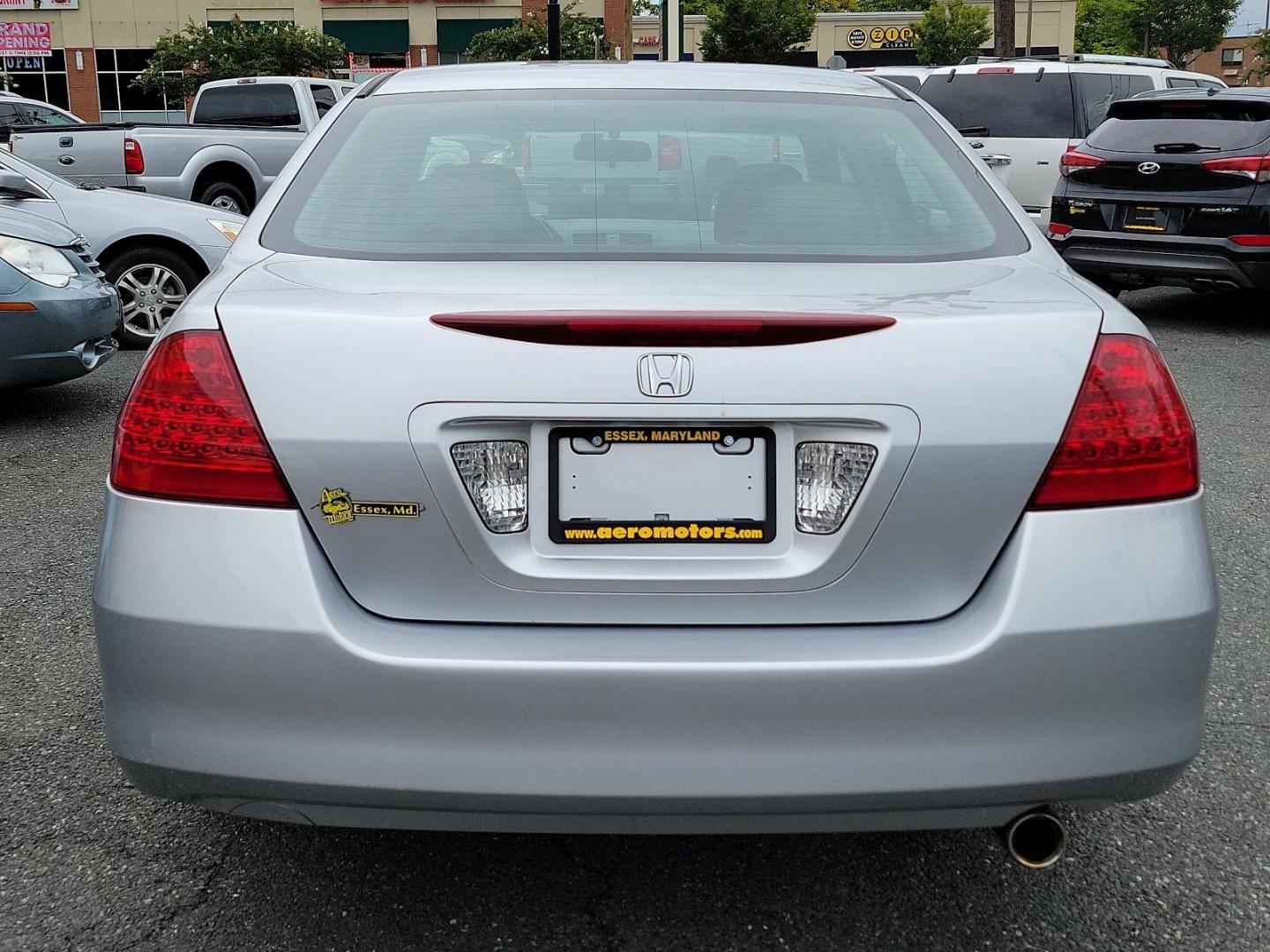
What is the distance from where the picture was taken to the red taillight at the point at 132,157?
13.9 metres

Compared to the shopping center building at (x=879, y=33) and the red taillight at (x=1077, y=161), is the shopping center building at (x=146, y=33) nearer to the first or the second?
the shopping center building at (x=879, y=33)

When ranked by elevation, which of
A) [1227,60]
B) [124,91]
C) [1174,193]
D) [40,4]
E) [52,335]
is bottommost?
[52,335]

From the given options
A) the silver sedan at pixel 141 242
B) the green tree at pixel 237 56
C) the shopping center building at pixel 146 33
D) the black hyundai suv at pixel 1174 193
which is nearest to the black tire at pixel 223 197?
the silver sedan at pixel 141 242

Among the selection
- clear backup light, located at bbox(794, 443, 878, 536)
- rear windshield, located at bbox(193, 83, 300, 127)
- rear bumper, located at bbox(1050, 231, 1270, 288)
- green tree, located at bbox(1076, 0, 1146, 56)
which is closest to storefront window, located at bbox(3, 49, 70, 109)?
rear windshield, located at bbox(193, 83, 300, 127)

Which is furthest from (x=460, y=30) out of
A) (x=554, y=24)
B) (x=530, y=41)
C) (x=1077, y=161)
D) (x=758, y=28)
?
(x=1077, y=161)

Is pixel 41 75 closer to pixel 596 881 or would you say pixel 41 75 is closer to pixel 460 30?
pixel 460 30

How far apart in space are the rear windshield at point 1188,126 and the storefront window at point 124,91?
38273 mm

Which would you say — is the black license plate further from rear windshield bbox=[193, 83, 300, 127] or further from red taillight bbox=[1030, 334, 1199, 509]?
rear windshield bbox=[193, 83, 300, 127]

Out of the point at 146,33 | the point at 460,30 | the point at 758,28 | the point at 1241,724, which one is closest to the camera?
the point at 1241,724

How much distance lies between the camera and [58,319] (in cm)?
675

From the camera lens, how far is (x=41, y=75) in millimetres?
43906

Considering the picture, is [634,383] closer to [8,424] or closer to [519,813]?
[519,813]

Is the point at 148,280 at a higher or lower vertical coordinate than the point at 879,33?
lower

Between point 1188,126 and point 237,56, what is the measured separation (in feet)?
95.2
